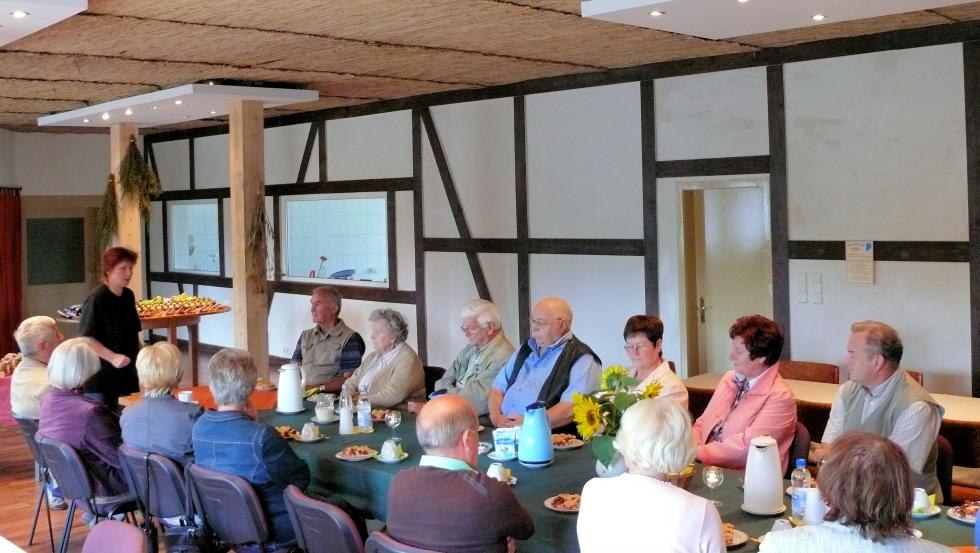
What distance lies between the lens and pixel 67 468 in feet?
15.4

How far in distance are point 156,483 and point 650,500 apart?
2.49 meters

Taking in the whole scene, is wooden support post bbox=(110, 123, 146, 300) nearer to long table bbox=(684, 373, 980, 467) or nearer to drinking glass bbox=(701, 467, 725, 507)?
long table bbox=(684, 373, 980, 467)

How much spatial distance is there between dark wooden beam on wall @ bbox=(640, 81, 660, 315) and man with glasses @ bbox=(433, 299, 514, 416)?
8.60ft

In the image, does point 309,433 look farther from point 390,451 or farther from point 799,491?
point 799,491

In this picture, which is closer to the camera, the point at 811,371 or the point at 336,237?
the point at 811,371

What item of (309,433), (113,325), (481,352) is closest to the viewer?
(309,433)

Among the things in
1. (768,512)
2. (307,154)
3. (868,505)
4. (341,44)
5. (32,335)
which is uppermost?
(341,44)

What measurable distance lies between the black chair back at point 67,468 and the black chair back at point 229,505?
77cm

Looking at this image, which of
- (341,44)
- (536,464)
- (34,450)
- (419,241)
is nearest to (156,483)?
(34,450)

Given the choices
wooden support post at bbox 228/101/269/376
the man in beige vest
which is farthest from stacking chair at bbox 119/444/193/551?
wooden support post at bbox 228/101/269/376

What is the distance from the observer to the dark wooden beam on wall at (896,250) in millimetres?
6383

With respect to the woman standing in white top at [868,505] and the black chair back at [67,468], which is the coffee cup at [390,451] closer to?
the black chair back at [67,468]

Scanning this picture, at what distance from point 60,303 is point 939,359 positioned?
1102 centimetres

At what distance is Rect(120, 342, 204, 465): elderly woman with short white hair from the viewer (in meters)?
4.54
